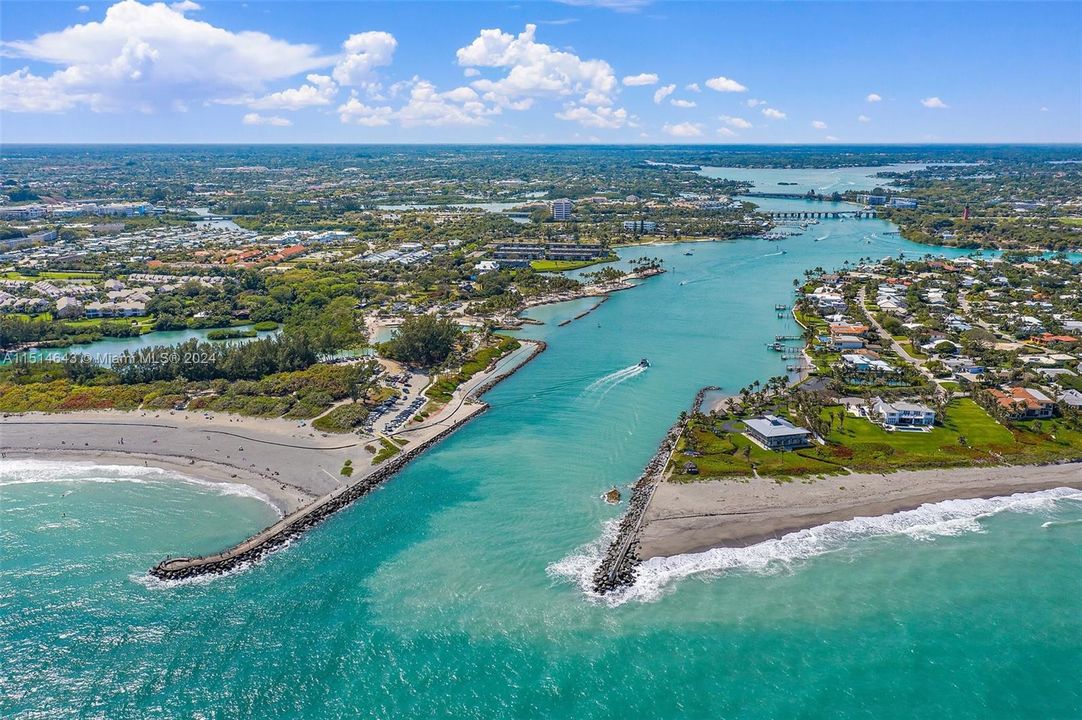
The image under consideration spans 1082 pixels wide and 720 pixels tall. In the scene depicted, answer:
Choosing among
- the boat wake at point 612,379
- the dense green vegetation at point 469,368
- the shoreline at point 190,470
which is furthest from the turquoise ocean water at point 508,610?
the boat wake at point 612,379

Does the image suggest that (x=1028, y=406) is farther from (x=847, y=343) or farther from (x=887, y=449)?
(x=847, y=343)

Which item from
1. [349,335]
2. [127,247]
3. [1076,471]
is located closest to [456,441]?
[349,335]

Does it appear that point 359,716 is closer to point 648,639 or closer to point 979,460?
point 648,639

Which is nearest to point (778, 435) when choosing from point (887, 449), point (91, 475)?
point (887, 449)

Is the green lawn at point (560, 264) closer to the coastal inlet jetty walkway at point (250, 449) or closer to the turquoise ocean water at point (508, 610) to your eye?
the coastal inlet jetty walkway at point (250, 449)

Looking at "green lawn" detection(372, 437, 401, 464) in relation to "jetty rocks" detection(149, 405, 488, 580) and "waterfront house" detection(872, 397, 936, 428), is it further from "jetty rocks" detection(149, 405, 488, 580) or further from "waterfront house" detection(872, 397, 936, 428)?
"waterfront house" detection(872, 397, 936, 428)

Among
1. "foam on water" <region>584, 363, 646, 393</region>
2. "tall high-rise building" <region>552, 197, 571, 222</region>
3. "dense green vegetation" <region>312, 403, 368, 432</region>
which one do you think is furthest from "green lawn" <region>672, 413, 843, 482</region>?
"tall high-rise building" <region>552, 197, 571, 222</region>

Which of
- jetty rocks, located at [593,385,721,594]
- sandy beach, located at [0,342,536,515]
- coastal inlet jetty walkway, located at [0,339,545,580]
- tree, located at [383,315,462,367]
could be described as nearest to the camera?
jetty rocks, located at [593,385,721,594]
